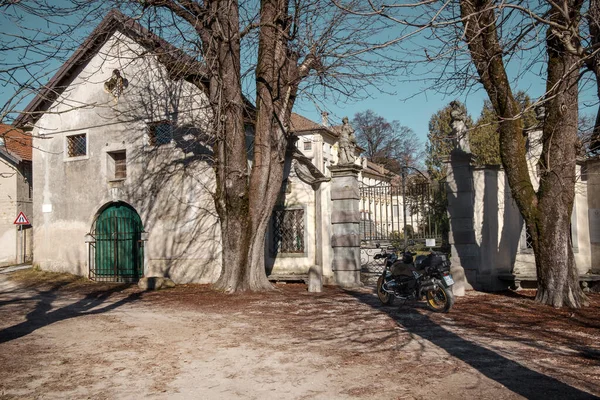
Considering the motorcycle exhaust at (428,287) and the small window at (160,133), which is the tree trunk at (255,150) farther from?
the small window at (160,133)

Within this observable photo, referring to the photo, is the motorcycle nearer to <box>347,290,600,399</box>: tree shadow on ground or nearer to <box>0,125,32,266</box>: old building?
<box>347,290,600,399</box>: tree shadow on ground

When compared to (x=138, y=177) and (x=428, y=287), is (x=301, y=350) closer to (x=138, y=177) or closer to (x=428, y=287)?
(x=428, y=287)

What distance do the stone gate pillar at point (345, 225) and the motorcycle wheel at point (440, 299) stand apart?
4088 millimetres

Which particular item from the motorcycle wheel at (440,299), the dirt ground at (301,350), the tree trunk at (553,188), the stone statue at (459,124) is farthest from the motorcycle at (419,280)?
the stone statue at (459,124)

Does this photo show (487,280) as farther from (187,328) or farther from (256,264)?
(187,328)

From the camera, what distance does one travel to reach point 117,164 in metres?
17.7

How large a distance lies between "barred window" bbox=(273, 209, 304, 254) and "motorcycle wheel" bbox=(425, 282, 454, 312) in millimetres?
5946

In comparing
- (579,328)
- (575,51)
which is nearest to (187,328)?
(579,328)

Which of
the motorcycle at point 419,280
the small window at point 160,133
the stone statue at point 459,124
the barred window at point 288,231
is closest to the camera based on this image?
the motorcycle at point 419,280

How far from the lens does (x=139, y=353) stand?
6.70 metres

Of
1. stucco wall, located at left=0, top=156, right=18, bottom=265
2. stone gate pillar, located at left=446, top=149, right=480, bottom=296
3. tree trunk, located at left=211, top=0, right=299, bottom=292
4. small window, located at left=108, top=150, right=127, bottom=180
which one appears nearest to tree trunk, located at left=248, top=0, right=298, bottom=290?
tree trunk, located at left=211, top=0, right=299, bottom=292

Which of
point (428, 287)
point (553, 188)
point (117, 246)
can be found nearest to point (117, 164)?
point (117, 246)

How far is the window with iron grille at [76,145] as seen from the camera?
18197 mm

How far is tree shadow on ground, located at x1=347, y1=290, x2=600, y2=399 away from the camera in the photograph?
4.69 m
